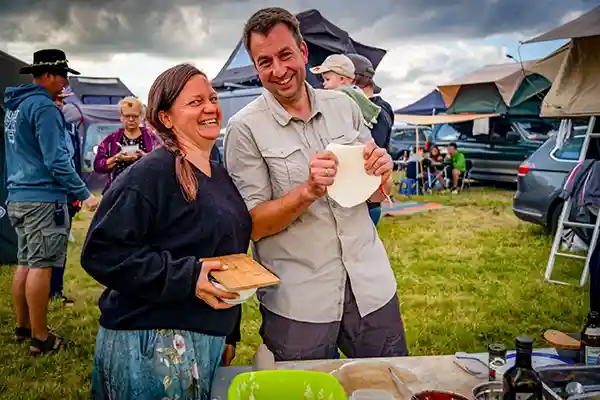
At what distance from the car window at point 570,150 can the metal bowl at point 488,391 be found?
5603 millimetres

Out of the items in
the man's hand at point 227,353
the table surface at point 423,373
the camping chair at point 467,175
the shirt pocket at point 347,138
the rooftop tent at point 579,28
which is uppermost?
the rooftop tent at point 579,28

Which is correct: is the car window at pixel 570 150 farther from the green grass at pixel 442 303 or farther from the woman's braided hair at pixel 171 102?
the woman's braided hair at pixel 171 102

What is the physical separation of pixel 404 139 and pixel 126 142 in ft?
50.2

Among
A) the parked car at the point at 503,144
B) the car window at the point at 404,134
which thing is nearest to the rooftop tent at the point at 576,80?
the parked car at the point at 503,144

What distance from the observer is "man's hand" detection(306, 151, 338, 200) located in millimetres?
1549

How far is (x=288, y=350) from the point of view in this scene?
5.80 ft

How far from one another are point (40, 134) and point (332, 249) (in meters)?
2.31

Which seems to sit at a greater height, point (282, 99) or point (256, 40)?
point (256, 40)

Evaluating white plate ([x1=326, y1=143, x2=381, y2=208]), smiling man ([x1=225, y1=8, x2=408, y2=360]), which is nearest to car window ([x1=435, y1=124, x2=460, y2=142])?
smiling man ([x1=225, y1=8, x2=408, y2=360])

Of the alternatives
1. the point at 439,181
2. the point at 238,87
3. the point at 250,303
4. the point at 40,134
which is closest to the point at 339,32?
the point at 238,87

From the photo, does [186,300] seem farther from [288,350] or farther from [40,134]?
[40,134]

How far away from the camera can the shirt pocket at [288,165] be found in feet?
5.74

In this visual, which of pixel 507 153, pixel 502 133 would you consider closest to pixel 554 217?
pixel 507 153

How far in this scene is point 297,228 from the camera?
69.1 inches
